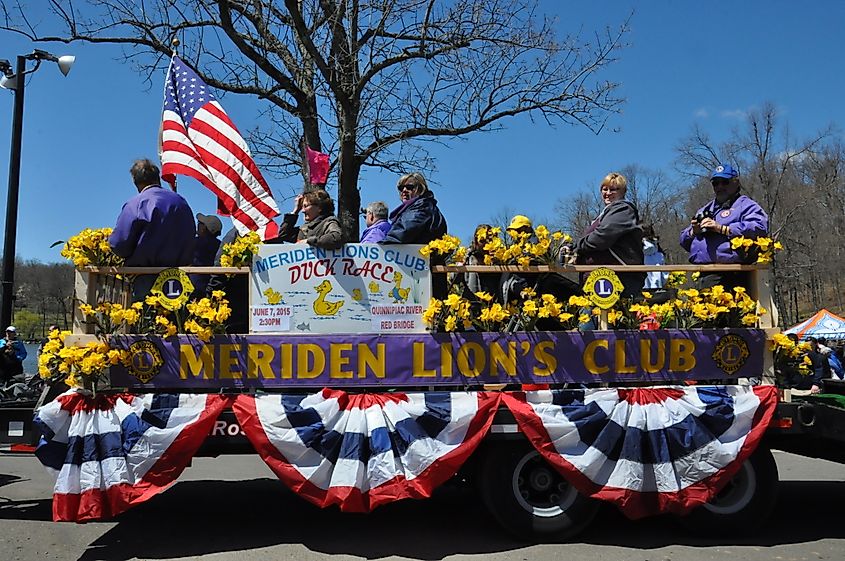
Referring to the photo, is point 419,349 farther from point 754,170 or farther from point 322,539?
point 754,170

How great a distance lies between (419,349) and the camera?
5.46 metres

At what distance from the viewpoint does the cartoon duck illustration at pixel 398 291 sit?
5.52 m

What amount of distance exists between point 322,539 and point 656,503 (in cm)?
256

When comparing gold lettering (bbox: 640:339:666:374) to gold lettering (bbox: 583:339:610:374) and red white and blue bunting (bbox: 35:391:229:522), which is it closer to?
gold lettering (bbox: 583:339:610:374)

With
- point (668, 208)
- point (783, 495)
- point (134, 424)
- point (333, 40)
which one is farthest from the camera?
point (668, 208)

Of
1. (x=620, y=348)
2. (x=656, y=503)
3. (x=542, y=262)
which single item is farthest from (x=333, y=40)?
(x=656, y=503)

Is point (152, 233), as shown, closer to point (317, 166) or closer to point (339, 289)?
point (339, 289)

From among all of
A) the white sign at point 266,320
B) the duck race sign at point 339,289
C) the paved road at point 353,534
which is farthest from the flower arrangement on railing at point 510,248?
the paved road at point 353,534

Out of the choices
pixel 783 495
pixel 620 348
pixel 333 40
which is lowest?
pixel 783 495

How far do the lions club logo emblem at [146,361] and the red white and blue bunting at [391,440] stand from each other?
0.18 metres

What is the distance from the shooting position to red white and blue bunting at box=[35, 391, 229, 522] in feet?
16.6

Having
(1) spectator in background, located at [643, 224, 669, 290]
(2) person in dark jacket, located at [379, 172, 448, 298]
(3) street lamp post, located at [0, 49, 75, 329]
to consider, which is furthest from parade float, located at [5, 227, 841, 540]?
(3) street lamp post, located at [0, 49, 75, 329]

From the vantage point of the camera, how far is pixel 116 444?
16.9 ft

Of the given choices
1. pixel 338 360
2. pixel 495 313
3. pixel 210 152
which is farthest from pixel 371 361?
pixel 210 152
